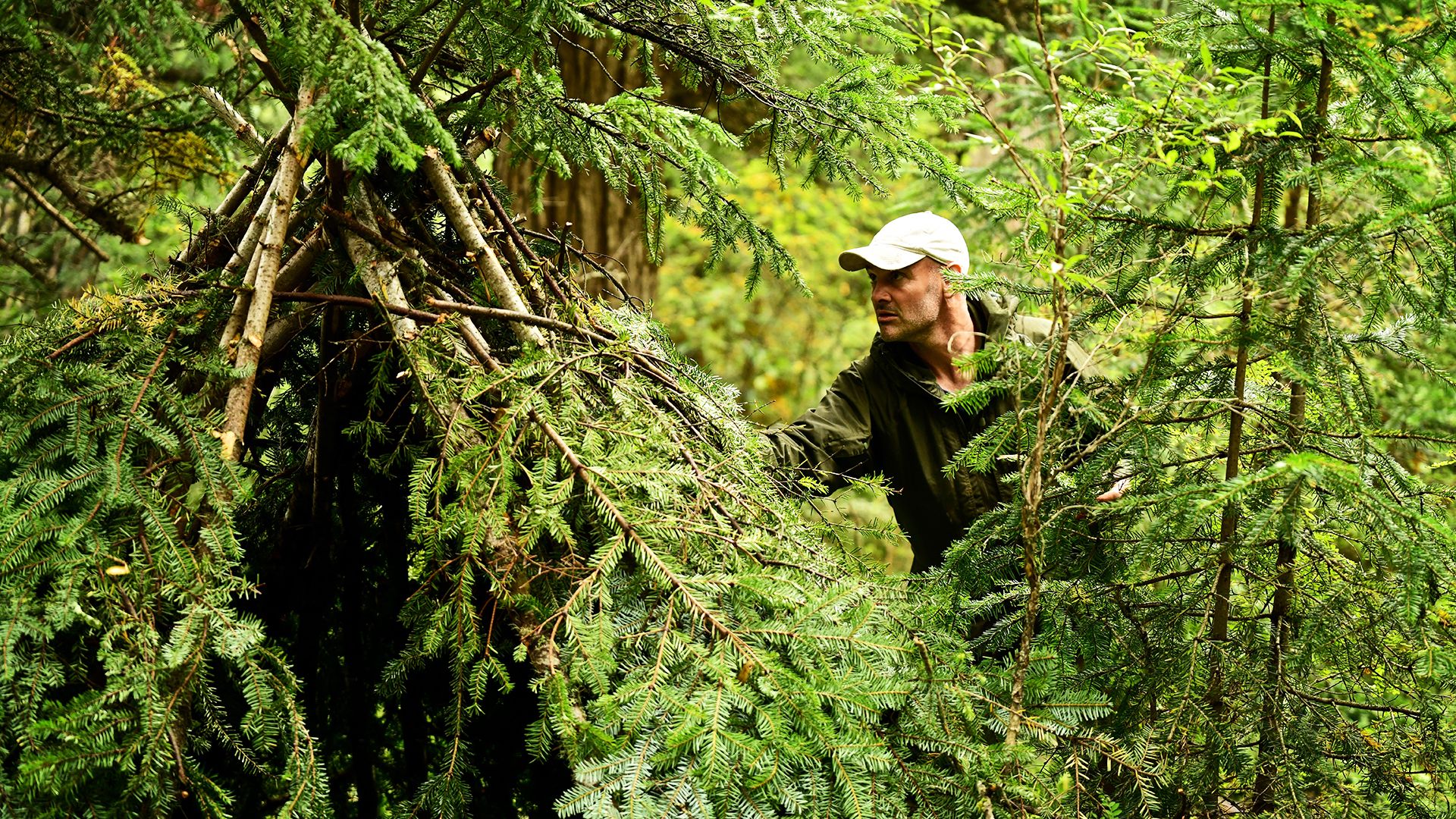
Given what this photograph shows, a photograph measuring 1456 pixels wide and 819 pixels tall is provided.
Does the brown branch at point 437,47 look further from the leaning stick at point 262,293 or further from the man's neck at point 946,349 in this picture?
the man's neck at point 946,349

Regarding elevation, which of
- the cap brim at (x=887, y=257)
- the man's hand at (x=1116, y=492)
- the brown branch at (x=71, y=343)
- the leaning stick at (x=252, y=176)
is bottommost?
the man's hand at (x=1116, y=492)

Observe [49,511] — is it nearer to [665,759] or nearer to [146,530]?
[146,530]

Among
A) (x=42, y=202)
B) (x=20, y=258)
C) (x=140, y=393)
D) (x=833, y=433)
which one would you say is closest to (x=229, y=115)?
(x=140, y=393)

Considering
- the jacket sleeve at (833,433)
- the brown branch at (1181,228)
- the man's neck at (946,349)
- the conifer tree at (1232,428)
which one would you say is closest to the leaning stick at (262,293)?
the conifer tree at (1232,428)

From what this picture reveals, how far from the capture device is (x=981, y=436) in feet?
8.01

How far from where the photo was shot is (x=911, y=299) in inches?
154

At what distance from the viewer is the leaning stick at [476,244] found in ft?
8.06

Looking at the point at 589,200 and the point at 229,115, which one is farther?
the point at 589,200

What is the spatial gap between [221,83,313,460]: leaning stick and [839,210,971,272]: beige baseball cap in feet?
6.83

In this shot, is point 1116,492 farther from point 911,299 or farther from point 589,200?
point 589,200

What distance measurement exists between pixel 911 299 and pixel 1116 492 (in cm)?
126

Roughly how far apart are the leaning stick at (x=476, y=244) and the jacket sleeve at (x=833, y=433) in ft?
3.98

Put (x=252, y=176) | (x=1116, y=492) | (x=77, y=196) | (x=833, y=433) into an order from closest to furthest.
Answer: (x=252, y=176)
(x=1116, y=492)
(x=833, y=433)
(x=77, y=196)

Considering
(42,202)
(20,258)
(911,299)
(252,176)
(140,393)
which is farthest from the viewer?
(20,258)
